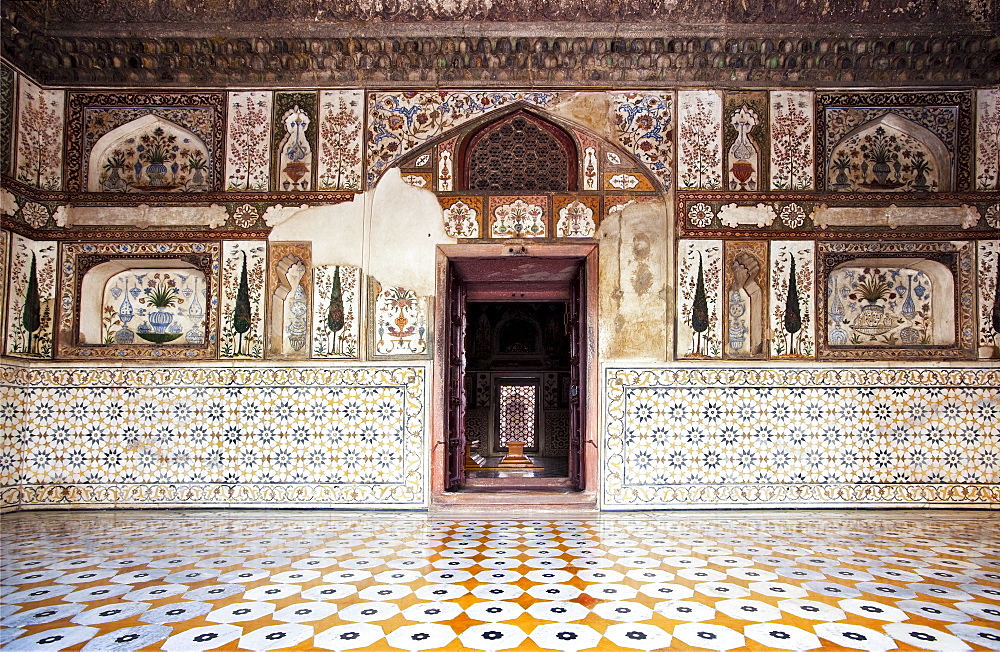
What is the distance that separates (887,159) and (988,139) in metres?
0.71

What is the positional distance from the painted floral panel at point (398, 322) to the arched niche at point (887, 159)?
3271 mm

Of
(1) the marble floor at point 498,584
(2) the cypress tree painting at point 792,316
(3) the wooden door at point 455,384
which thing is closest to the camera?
(1) the marble floor at point 498,584

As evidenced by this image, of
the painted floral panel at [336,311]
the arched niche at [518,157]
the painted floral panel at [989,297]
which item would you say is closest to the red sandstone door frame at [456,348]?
the arched niche at [518,157]

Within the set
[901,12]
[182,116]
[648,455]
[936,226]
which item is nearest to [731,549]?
[648,455]

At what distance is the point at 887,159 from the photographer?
522cm

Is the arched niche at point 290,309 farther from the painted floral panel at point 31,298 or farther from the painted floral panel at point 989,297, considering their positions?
the painted floral panel at point 989,297

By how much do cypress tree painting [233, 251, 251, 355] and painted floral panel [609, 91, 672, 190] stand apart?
305 cm

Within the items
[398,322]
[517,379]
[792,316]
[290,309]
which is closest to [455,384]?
[398,322]

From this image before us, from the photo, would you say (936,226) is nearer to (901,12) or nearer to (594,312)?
(901,12)

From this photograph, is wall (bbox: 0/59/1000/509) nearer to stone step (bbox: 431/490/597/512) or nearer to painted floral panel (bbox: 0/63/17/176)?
painted floral panel (bbox: 0/63/17/176)

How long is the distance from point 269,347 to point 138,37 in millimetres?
2472

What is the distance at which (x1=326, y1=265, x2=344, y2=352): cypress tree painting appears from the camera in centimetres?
508

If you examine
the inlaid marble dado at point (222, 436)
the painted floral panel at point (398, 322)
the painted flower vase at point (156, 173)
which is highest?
the painted flower vase at point (156, 173)

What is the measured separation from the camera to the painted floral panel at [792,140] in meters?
5.14
